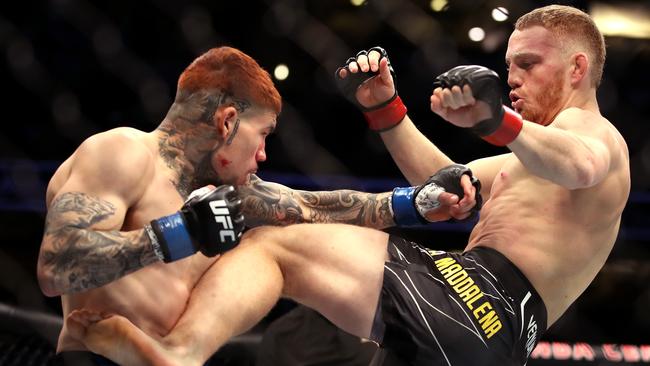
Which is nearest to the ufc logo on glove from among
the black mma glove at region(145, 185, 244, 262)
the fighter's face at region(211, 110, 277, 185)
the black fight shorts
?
the black mma glove at region(145, 185, 244, 262)

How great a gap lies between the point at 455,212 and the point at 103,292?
663 millimetres

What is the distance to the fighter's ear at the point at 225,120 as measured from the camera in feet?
5.13

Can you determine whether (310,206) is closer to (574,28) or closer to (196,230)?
(196,230)

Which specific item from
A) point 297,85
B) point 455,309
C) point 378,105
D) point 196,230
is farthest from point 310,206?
point 297,85

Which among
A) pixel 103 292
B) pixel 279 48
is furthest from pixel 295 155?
pixel 103 292

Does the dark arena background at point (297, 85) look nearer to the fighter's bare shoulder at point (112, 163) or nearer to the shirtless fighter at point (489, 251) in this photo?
the shirtless fighter at point (489, 251)

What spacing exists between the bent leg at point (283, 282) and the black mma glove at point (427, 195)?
0.15 m

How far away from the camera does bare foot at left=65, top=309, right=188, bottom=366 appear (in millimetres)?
1345

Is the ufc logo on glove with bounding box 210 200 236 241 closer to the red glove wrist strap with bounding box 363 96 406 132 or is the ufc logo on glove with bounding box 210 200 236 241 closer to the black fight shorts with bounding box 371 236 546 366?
the black fight shorts with bounding box 371 236 546 366

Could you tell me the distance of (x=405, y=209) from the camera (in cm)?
175

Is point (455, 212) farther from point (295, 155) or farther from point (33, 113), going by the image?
point (33, 113)

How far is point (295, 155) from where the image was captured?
3244 mm

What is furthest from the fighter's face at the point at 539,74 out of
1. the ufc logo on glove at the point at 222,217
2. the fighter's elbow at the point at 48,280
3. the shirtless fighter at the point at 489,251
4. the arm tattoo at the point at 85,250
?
the fighter's elbow at the point at 48,280

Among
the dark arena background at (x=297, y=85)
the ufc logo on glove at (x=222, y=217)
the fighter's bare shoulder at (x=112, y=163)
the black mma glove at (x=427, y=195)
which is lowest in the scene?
the dark arena background at (x=297, y=85)
